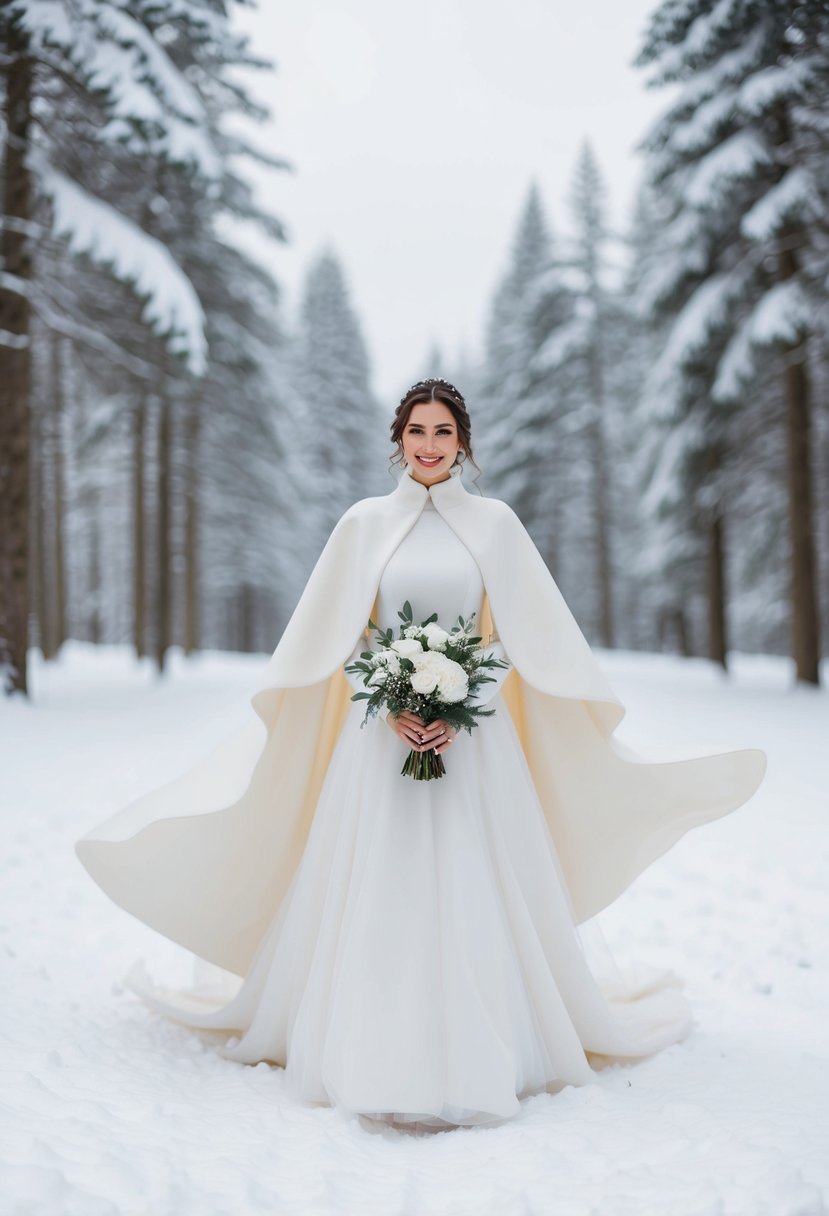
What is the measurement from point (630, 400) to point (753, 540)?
9663 mm

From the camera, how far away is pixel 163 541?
17375mm

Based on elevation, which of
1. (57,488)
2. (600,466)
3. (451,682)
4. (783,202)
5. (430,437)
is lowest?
(451,682)

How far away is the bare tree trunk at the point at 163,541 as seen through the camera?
16.9 metres

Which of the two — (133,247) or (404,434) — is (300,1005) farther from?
(133,247)

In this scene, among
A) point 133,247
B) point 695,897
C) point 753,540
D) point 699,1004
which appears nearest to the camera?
point 699,1004

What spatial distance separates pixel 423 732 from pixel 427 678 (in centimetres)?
24

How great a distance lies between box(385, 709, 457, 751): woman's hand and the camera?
3283 millimetres

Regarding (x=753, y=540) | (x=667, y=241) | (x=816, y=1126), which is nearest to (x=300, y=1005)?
(x=816, y=1126)

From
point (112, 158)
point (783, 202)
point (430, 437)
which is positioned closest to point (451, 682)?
point (430, 437)

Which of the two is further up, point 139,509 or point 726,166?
point 726,166

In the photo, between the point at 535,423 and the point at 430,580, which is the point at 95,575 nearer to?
the point at 535,423

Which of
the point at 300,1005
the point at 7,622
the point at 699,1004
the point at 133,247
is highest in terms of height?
the point at 133,247

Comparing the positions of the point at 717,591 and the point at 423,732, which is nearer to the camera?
the point at 423,732

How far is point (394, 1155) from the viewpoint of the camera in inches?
118
